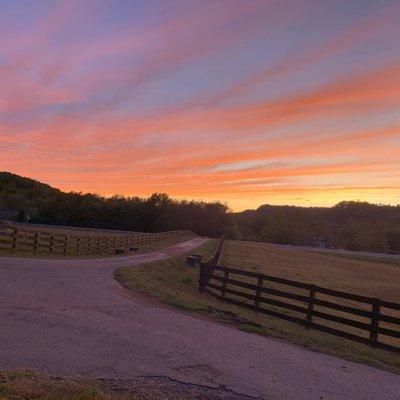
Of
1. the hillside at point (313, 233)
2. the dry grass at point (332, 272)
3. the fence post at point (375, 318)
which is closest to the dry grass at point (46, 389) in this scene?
the fence post at point (375, 318)

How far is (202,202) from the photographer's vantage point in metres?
138

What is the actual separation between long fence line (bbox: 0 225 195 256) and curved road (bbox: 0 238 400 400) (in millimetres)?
13627

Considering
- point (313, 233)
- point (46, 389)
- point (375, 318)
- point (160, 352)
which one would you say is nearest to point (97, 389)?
point (46, 389)

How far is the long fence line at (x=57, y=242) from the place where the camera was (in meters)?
25.7

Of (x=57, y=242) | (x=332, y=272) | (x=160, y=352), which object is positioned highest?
(x=57, y=242)

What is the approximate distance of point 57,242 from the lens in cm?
3406

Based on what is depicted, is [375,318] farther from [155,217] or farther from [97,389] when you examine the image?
[155,217]

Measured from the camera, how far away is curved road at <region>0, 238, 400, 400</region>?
23.6 feet

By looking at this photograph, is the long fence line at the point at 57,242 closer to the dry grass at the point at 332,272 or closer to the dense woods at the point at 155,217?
the dry grass at the point at 332,272

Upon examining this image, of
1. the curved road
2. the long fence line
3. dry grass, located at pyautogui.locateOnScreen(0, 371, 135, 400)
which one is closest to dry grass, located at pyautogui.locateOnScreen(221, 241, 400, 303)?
the long fence line

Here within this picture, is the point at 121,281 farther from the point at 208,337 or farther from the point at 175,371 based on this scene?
the point at 175,371

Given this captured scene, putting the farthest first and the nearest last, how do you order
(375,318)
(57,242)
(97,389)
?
1. (57,242)
2. (375,318)
3. (97,389)

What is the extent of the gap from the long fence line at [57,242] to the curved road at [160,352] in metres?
13.6

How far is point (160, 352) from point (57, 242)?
27.5m
